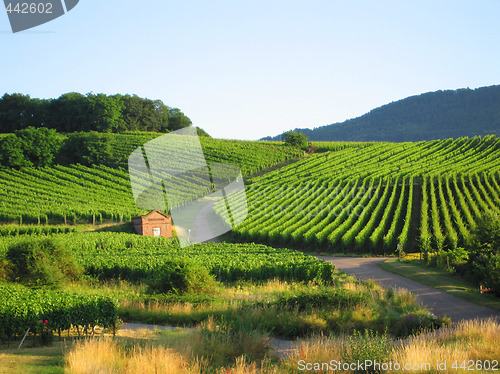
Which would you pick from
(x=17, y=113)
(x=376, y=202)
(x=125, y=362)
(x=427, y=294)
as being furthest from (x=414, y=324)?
(x=17, y=113)

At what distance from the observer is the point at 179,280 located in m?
14.0

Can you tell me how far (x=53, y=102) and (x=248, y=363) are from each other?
92443 mm

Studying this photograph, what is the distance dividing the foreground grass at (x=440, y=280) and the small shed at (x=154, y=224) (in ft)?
58.4

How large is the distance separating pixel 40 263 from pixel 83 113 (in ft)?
245

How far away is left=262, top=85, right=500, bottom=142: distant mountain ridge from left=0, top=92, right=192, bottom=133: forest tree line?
84.2 metres

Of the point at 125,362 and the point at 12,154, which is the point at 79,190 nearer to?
the point at 12,154

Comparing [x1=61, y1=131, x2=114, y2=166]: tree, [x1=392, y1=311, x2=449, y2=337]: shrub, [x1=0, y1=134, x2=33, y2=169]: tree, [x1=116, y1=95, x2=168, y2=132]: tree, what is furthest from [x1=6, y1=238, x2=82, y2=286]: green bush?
[x1=116, y1=95, x2=168, y2=132]: tree

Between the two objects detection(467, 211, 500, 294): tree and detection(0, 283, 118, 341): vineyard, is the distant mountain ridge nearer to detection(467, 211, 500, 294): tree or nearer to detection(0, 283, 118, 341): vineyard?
detection(467, 211, 500, 294): tree

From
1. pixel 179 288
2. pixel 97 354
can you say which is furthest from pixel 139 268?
pixel 97 354

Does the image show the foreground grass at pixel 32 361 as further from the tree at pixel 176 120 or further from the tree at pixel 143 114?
the tree at pixel 176 120

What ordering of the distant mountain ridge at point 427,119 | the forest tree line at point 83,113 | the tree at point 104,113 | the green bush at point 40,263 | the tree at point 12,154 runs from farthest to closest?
the distant mountain ridge at point 427,119, the forest tree line at point 83,113, the tree at point 104,113, the tree at point 12,154, the green bush at point 40,263

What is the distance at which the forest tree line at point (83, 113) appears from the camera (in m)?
82.0

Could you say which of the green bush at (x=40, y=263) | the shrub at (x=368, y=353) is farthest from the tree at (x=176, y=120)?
the shrub at (x=368, y=353)

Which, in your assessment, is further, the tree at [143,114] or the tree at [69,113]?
the tree at [143,114]
